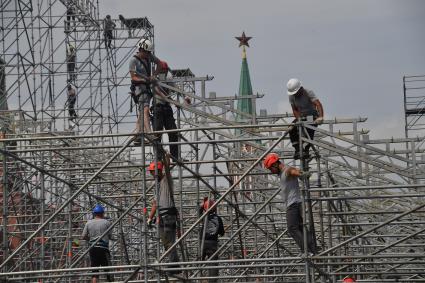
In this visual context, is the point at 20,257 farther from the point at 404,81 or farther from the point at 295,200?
the point at 404,81

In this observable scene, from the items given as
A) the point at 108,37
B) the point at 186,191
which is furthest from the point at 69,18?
the point at 186,191

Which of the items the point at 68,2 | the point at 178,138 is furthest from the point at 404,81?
the point at 178,138

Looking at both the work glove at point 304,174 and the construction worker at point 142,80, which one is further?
the construction worker at point 142,80

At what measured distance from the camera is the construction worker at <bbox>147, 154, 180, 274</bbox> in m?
21.0

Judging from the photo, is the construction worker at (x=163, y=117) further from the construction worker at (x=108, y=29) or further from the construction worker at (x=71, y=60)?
the construction worker at (x=108, y=29)

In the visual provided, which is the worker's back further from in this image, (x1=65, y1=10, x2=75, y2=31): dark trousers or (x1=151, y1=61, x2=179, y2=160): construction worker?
(x1=65, y1=10, x2=75, y2=31): dark trousers

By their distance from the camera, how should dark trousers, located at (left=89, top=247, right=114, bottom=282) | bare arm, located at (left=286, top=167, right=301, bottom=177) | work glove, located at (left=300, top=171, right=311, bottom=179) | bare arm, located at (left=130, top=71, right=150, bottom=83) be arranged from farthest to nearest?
dark trousers, located at (left=89, top=247, right=114, bottom=282) < bare arm, located at (left=130, top=71, right=150, bottom=83) < work glove, located at (left=300, top=171, right=311, bottom=179) < bare arm, located at (left=286, top=167, right=301, bottom=177)

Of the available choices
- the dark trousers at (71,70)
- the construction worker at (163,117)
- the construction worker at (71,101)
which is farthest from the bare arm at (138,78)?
the dark trousers at (71,70)

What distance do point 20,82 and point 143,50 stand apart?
55.8 feet

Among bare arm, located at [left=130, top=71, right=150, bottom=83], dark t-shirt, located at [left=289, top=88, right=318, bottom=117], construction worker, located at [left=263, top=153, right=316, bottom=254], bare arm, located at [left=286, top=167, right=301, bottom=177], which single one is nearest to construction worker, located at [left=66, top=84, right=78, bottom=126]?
bare arm, located at [left=130, top=71, right=150, bottom=83]

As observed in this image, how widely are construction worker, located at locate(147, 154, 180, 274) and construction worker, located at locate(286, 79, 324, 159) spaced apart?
231 cm

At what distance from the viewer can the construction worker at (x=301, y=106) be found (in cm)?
2056

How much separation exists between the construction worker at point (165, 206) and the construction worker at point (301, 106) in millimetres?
2311

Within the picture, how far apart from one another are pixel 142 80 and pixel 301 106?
2943mm
